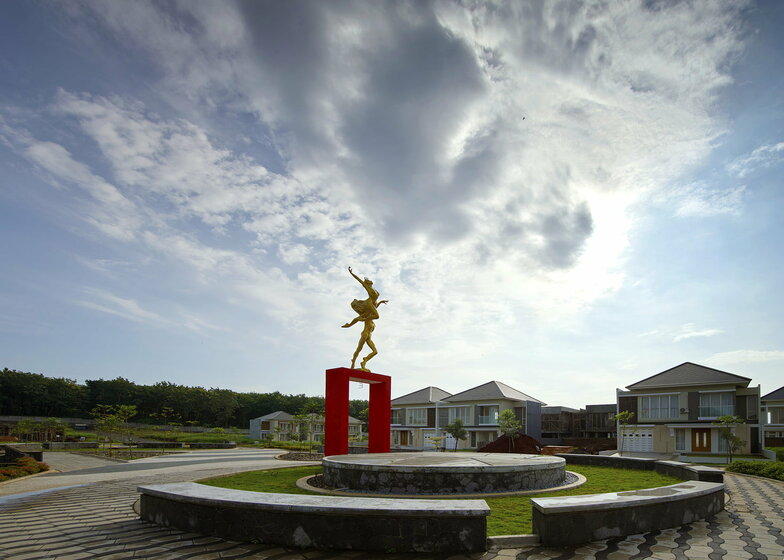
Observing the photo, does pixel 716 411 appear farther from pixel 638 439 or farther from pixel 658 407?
pixel 638 439

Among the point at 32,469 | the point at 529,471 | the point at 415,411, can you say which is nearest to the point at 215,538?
the point at 529,471

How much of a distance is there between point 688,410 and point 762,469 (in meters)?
20.3

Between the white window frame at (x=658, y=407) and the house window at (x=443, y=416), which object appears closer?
the white window frame at (x=658, y=407)

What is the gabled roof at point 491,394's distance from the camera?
143ft

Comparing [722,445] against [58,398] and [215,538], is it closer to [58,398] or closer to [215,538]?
[215,538]

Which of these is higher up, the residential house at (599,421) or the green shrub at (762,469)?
the green shrub at (762,469)

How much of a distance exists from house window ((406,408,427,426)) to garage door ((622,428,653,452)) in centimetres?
1790

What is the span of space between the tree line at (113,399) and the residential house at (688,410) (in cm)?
3263

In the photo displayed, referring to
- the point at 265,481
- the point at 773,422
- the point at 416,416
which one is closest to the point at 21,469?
the point at 265,481

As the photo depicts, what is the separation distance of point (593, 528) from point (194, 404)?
67.3 metres

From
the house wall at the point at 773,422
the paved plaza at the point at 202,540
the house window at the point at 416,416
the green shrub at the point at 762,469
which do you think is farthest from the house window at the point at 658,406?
the paved plaza at the point at 202,540

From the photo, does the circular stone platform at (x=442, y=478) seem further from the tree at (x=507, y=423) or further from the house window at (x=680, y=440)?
the house window at (x=680, y=440)

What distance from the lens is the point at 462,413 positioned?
4541 cm

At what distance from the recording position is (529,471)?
9766 mm
